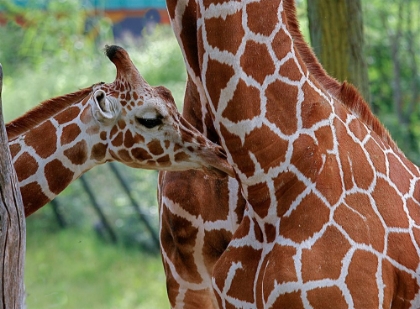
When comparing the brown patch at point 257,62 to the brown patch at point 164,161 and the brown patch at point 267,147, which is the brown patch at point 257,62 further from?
the brown patch at point 164,161

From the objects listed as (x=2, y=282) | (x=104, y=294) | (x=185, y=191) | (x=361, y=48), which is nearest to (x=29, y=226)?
(x=104, y=294)

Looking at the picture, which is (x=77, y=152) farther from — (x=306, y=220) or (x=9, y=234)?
(x=306, y=220)

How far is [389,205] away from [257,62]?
60cm

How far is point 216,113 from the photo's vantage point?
2426mm

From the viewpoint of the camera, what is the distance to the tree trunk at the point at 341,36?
4.00 metres

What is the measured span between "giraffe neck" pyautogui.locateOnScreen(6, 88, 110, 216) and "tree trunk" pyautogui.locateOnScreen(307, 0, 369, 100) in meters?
1.48

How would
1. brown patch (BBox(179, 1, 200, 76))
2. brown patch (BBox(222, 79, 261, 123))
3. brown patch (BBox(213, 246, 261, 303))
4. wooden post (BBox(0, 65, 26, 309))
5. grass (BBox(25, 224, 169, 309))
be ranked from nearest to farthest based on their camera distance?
wooden post (BBox(0, 65, 26, 309)), brown patch (BBox(222, 79, 261, 123)), brown patch (BBox(213, 246, 261, 303)), brown patch (BBox(179, 1, 200, 76)), grass (BBox(25, 224, 169, 309))

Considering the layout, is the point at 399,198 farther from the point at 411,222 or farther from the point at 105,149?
the point at 105,149

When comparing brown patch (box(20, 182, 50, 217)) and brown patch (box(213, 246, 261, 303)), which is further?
brown patch (box(20, 182, 50, 217))

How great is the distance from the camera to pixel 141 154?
3.12m

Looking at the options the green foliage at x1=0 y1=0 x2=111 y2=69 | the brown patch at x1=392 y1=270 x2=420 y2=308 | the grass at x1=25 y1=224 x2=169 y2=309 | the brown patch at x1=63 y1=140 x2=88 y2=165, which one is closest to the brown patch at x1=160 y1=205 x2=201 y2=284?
the brown patch at x1=63 y1=140 x2=88 y2=165

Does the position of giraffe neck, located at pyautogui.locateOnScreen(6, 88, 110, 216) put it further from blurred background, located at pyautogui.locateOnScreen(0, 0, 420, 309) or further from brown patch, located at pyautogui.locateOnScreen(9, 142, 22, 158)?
blurred background, located at pyautogui.locateOnScreen(0, 0, 420, 309)

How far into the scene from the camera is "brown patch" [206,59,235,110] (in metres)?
2.38

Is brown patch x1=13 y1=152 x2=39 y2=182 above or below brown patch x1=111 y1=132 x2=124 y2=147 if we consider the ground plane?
below
